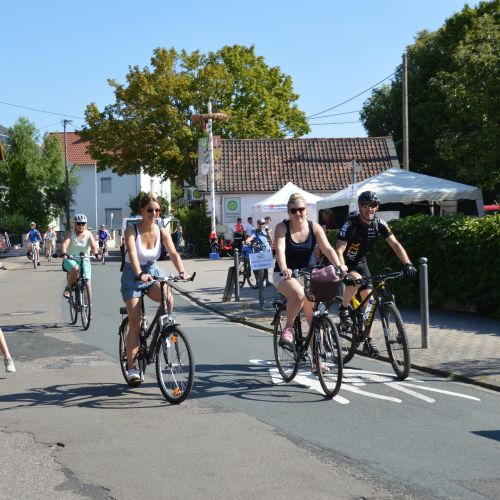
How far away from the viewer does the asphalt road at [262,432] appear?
5023mm

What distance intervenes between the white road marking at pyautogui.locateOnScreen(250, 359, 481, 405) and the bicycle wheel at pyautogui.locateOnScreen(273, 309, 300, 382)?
101 mm

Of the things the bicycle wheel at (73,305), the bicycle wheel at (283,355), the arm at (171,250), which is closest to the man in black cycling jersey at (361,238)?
the bicycle wheel at (283,355)

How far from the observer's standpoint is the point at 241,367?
9.46m

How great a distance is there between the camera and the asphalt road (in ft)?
16.5

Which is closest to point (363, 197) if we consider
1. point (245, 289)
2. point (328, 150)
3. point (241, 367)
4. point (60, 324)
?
point (241, 367)

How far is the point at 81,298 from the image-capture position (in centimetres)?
1386

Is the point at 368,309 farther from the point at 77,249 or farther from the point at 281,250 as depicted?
the point at 77,249

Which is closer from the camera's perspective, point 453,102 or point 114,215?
point 453,102

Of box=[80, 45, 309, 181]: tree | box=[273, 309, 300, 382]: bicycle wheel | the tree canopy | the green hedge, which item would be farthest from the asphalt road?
box=[80, 45, 309, 181]: tree

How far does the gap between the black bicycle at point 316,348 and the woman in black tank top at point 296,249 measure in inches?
4.6

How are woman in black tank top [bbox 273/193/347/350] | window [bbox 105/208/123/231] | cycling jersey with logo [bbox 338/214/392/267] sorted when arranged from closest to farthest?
woman in black tank top [bbox 273/193/347/350]
cycling jersey with logo [bbox 338/214/392/267]
window [bbox 105/208/123/231]

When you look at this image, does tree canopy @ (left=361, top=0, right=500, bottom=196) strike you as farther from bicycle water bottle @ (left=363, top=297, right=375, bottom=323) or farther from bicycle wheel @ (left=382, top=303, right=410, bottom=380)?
bicycle wheel @ (left=382, top=303, right=410, bottom=380)

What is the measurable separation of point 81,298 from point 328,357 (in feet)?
23.5

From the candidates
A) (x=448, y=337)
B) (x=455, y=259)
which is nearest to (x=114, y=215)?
(x=455, y=259)
